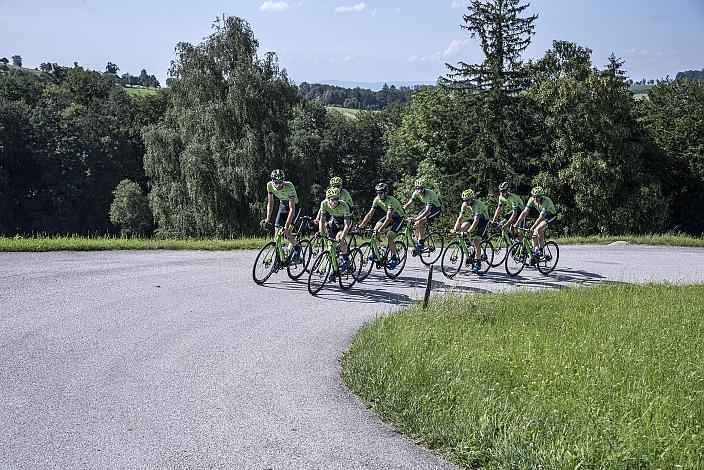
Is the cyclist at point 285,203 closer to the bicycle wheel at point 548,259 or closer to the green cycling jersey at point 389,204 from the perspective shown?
the green cycling jersey at point 389,204

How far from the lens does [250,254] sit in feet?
55.2

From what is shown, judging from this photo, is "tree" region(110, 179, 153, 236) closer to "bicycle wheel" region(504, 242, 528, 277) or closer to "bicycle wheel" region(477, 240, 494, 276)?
"bicycle wheel" region(477, 240, 494, 276)

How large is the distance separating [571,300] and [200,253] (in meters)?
9.80

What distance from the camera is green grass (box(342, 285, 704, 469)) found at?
5074 mm

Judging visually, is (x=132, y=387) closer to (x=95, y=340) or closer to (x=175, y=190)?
(x=95, y=340)

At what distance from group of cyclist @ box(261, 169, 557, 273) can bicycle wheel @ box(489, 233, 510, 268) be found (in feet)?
1.20

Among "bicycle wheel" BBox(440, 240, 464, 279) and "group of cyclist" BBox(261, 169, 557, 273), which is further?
"bicycle wheel" BBox(440, 240, 464, 279)

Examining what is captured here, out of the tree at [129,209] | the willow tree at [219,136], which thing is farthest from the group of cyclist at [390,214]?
the tree at [129,209]

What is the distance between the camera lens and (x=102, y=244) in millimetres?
16531

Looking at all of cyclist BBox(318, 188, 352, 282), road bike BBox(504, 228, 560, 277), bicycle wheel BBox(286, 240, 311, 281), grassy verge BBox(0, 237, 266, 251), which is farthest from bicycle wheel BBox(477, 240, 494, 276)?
grassy verge BBox(0, 237, 266, 251)

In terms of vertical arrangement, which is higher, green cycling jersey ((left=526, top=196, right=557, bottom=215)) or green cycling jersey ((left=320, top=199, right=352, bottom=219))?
green cycling jersey ((left=526, top=196, right=557, bottom=215))

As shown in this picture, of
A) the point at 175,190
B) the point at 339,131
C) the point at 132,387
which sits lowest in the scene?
the point at 132,387

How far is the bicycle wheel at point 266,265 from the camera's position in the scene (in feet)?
41.4

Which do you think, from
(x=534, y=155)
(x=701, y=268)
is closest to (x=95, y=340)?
(x=701, y=268)
